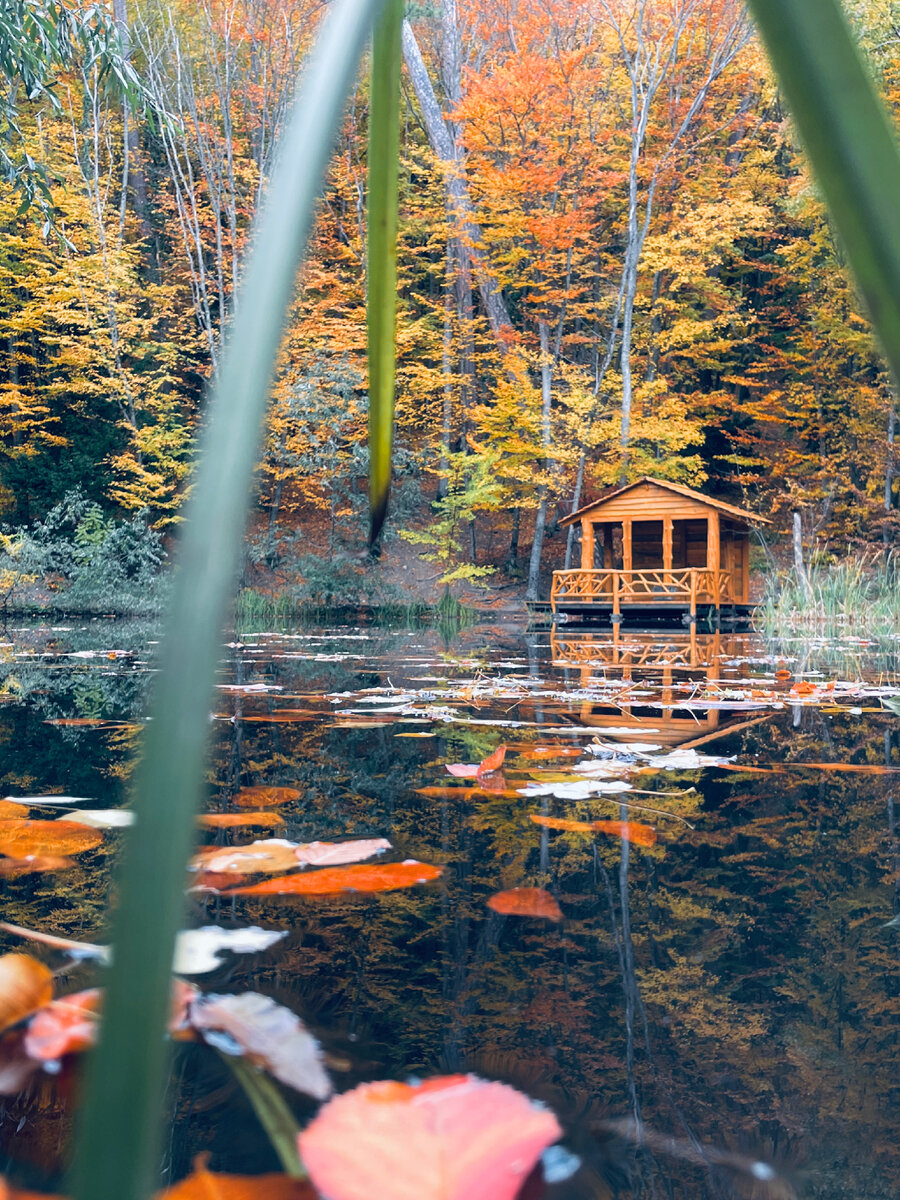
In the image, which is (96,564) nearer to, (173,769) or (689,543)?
(689,543)

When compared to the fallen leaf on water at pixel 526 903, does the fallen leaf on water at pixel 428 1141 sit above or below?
above

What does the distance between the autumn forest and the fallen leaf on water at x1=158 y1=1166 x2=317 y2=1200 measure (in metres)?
14.5

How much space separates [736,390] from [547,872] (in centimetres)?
2010

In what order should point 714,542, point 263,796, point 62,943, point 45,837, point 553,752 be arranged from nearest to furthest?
1. point 62,943
2. point 45,837
3. point 263,796
4. point 553,752
5. point 714,542

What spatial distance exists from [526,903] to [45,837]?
61 cm

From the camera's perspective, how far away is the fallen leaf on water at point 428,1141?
40cm

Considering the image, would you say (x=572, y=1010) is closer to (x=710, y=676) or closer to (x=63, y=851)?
(x=63, y=851)

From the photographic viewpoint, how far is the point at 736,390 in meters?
19.5

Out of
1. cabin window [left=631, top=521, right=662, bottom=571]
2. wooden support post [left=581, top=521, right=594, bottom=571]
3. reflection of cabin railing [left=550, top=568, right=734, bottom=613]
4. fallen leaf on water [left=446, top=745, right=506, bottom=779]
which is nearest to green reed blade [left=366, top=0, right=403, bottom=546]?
fallen leaf on water [left=446, top=745, right=506, bottom=779]

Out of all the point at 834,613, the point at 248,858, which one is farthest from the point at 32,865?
the point at 834,613

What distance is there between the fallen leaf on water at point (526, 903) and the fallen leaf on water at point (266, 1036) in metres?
0.28

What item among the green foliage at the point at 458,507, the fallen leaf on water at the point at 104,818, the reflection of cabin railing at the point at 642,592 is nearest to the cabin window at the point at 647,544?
the green foliage at the point at 458,507

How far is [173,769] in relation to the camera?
0.17 meters

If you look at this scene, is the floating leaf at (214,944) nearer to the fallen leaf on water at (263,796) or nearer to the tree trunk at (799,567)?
the fallen leaf on water at (263,796)
